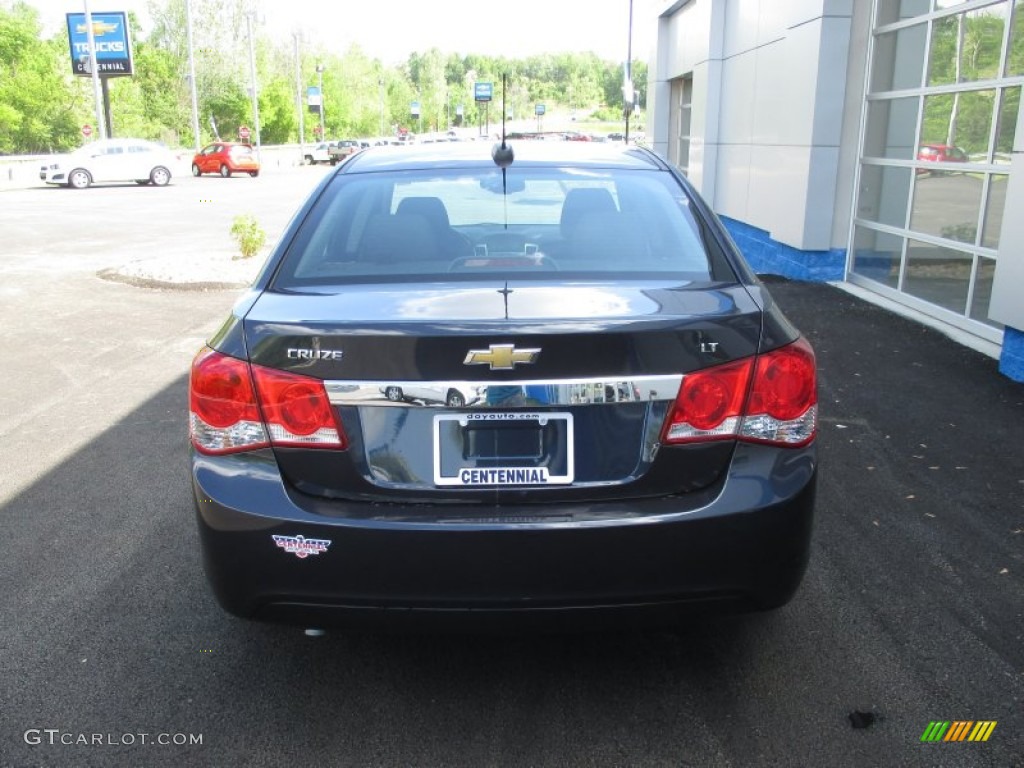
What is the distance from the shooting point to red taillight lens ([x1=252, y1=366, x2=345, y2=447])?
259 cm

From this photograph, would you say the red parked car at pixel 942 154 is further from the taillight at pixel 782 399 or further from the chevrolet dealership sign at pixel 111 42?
the chevrolet dealership sign at pixel 111 42

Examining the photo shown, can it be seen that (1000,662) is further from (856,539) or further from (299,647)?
(299,647)

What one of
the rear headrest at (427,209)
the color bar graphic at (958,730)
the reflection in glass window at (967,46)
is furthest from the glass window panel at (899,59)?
the color bar graphic at (958,730)

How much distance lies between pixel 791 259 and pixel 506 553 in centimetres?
1018

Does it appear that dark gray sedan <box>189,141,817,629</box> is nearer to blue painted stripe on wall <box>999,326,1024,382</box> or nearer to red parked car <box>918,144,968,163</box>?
blue painted stripe on wall <box>999,326,1024,382</box>

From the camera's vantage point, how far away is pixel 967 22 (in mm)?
8672

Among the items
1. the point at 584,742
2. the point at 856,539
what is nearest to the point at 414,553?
the point at 584,742

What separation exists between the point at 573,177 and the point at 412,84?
142 m

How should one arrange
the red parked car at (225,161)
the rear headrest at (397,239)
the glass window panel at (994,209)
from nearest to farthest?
the rear headrest at (397,239) → the glass window panel at (994,209) → the red parked car at (225,161)

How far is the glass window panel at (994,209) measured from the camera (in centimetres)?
781

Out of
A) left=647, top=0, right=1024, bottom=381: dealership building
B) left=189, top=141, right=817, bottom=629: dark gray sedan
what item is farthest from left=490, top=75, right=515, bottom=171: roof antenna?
left=647, top=0, right=1024, bottom=381: dealership building

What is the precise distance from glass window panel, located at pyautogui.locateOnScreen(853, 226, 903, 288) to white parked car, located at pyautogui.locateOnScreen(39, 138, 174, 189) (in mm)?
32527

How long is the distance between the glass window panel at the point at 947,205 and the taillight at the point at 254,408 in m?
7.32

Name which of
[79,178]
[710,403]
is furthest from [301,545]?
[79,178]
